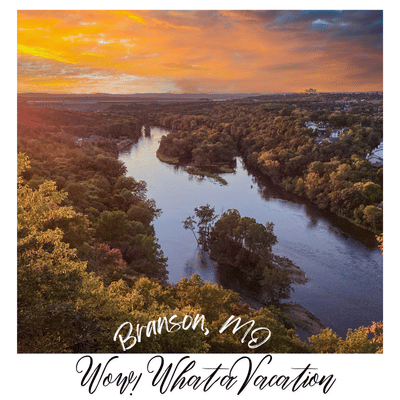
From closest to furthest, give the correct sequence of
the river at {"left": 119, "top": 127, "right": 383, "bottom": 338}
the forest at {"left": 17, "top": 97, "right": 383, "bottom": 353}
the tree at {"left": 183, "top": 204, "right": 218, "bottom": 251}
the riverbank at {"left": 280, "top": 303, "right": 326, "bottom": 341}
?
the forest at {"left": 17, "top": 97, "right": 383, "bottom": 353}
the riverbank at {"left": 280, "top": 303, "right": 326, "bottom": 341}
the river at {"left": 119, "top": 127, "right": 383, "bottom": 338}
the tree at {"left": 183, "top": 204, "right": 218, "bottom": 251}

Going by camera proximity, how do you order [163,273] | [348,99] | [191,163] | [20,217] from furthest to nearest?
[191,163]
[348,99]
[163,273]
[20,217]

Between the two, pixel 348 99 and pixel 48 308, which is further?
pixel 348 99

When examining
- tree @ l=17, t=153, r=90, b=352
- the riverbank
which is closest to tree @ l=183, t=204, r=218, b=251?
the riverbank

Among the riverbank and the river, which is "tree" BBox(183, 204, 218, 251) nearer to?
the river

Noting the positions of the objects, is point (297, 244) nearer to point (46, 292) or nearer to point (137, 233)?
point (137, 233)
